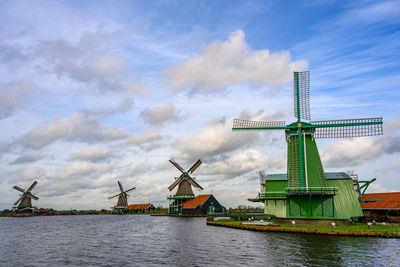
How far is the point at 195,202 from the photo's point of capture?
7725 cm

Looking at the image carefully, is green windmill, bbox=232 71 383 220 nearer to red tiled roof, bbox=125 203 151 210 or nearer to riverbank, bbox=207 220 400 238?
riverbank, bbox=207 220 400 238

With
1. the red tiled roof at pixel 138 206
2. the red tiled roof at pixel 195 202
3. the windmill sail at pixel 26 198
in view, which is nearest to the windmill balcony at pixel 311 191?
the red tiled roof at pixel 195 202

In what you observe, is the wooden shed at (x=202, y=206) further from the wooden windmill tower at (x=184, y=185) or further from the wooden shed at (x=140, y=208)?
the wooden shed at (x=140, y=208)

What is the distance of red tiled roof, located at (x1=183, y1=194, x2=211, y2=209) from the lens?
76.1 m

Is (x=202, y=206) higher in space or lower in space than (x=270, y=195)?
lower

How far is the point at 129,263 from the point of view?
21047mm

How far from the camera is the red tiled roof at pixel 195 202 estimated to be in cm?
7606

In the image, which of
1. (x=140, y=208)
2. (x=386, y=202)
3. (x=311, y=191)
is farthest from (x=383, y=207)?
(x=140, y=208)

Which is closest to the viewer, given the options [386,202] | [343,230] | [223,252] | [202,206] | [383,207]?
[223,252]

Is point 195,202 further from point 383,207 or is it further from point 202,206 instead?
point 383,207

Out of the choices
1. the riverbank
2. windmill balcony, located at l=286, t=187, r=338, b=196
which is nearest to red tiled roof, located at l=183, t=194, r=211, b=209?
the riverbank

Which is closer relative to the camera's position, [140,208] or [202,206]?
Answer: [202,206]

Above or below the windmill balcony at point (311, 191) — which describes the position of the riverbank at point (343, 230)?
below

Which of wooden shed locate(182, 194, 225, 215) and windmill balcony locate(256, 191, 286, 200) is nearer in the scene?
windmill balcony locate(256, 191, 286, 200)
